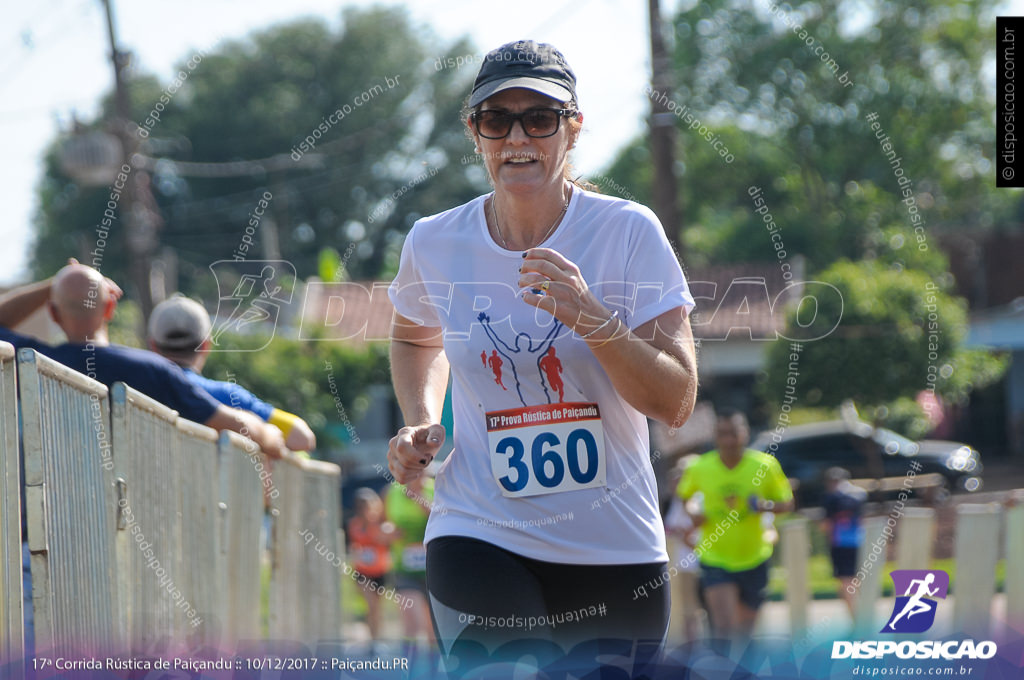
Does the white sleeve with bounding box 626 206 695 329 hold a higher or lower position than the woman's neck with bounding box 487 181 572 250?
lower

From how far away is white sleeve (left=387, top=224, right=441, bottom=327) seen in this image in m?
2.80

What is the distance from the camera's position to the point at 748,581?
784 cm

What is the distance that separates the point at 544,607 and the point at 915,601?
265 centimetres

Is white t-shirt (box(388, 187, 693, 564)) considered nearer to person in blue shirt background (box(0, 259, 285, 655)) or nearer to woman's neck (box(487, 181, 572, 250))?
woman's neck (box(487, 181, 572, 250))

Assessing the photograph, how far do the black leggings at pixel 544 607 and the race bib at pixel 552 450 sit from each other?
0.16 metres

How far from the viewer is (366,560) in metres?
10.4

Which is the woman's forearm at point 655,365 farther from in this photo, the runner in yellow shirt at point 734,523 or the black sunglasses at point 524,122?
the runner in yellow shirt at point 734,523

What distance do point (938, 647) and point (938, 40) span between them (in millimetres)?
34815

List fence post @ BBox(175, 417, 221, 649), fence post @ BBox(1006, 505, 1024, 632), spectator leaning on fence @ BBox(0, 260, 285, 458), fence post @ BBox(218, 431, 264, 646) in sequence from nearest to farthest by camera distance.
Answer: spectator leaning on fence @ BBox(0, 260, 285, 458), fence post @ BBox(175, 417, 221, 649), fence post @ BBox(218, 431, 264, 646), fence post @ BBox(1006, 505, 1024, 632)

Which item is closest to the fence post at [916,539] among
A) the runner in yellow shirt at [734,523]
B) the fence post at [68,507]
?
the runner in yellow shirt at [734,523]

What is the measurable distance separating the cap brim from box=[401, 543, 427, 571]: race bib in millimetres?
6384

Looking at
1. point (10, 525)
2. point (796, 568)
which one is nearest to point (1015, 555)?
point (796, 568)

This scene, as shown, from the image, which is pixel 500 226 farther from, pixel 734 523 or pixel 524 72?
pixel 734 523

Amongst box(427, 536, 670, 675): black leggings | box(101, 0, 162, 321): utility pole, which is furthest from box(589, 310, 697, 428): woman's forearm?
box(101, 0, 162, 321): utility pole
